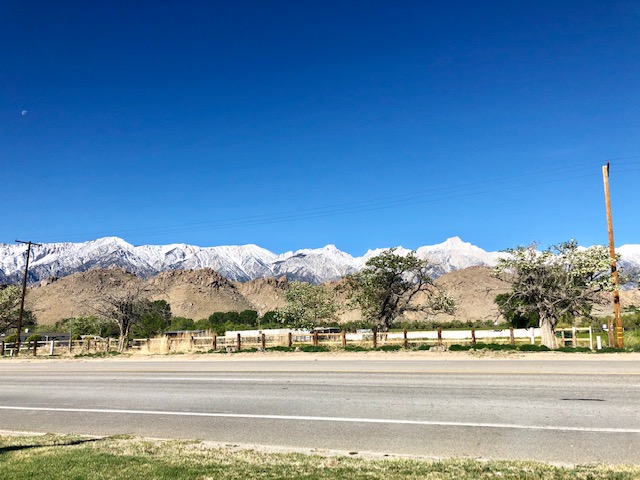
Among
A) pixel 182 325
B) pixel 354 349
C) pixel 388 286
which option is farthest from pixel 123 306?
pixel 182 325

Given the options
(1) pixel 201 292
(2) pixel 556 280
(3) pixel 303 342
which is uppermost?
(1) pixel 201 292

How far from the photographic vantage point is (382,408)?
406 inches

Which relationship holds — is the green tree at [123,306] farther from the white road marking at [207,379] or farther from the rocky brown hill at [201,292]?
the rocky brown hill at [201,292]

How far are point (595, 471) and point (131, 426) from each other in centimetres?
789

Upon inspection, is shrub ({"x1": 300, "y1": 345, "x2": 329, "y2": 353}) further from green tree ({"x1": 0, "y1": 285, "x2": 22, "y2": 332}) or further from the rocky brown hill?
the rocky brown hill

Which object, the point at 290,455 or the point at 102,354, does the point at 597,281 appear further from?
the point at 102,354

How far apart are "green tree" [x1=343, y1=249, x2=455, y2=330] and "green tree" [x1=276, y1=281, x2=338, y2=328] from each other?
1461 centimetres

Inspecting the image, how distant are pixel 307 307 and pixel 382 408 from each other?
46.7 meters

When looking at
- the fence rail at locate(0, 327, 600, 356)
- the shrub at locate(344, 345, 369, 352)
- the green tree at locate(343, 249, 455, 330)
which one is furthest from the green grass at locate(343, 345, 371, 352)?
the green tree at locate(343, 249, 455, 330)

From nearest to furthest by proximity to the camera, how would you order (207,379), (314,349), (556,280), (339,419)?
(339,419), (207,379), (556,280), (314,349)

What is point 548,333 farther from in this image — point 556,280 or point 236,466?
point 236,466

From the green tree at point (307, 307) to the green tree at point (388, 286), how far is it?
14614 mm

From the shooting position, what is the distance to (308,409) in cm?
1062

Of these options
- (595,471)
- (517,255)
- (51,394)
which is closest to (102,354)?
(51,394)
